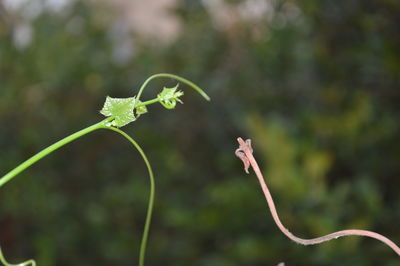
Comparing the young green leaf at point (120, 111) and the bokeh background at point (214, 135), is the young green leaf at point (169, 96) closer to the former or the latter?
the young green leaf at point (120, 111)

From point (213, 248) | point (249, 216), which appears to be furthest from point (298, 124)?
point (213, 248)

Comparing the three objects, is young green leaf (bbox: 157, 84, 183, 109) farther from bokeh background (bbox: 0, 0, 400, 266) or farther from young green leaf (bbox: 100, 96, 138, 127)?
bokeh background (bbox: 0, 0, 400, 266)

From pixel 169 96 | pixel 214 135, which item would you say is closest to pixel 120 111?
pixel 169 96

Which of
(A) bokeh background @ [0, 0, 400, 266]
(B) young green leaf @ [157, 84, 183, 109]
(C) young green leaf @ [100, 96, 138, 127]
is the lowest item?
(C) young green leaf @ [100, 96, 138, 127]

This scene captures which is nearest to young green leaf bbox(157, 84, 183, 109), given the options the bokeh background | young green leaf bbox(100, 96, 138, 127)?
young green leaf bbox(100, 96, 138, 127)

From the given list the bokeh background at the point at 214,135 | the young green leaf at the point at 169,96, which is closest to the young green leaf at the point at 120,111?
the young green leaf at the point at 169,96

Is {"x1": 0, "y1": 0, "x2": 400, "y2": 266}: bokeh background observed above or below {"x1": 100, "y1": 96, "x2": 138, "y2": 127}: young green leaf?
above
